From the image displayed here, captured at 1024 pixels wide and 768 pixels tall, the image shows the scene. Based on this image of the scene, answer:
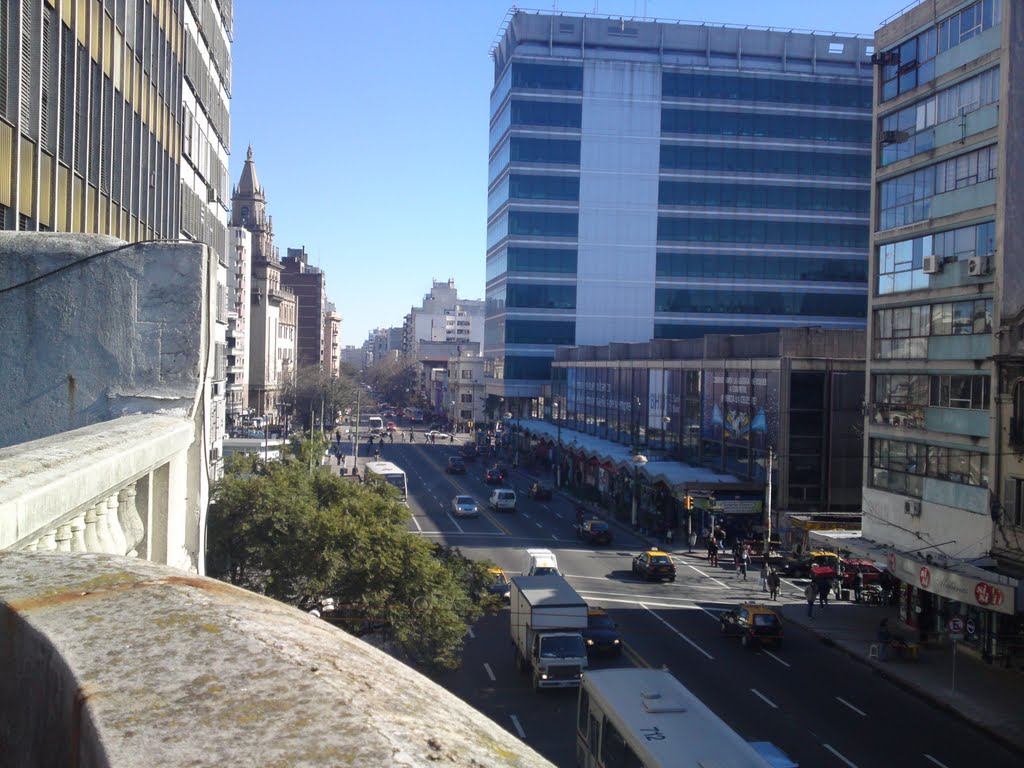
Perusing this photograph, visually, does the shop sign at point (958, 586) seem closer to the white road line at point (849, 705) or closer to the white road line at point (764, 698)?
the white road line at point (849, 705)

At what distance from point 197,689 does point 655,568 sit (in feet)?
112

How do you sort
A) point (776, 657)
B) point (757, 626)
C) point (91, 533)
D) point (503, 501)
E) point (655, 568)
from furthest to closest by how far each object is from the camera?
point (503, 501)
point (655, 568)
point (757, 626)
point (776, 657)
point (91, 533)

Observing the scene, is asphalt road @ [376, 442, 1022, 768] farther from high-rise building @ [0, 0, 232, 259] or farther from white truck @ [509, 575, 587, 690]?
high-rise building @ [0, 0, 232, 259]

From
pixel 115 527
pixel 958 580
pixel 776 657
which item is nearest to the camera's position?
pixel 115 527

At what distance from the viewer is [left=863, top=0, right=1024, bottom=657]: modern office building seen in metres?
24.7

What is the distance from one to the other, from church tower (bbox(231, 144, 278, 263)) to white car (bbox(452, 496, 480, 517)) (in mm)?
82440

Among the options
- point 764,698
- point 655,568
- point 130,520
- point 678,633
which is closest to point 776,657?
point 678,633

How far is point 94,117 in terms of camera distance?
14695 mm

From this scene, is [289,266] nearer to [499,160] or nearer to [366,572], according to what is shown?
[499,160]

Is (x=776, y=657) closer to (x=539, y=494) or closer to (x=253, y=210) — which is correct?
(x=539, y=494)

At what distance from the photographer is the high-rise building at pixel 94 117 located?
37.9 feet

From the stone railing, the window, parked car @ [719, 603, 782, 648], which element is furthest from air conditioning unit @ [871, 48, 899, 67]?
the stone railing

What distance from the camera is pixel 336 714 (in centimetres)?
191

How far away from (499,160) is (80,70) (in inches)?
2749
